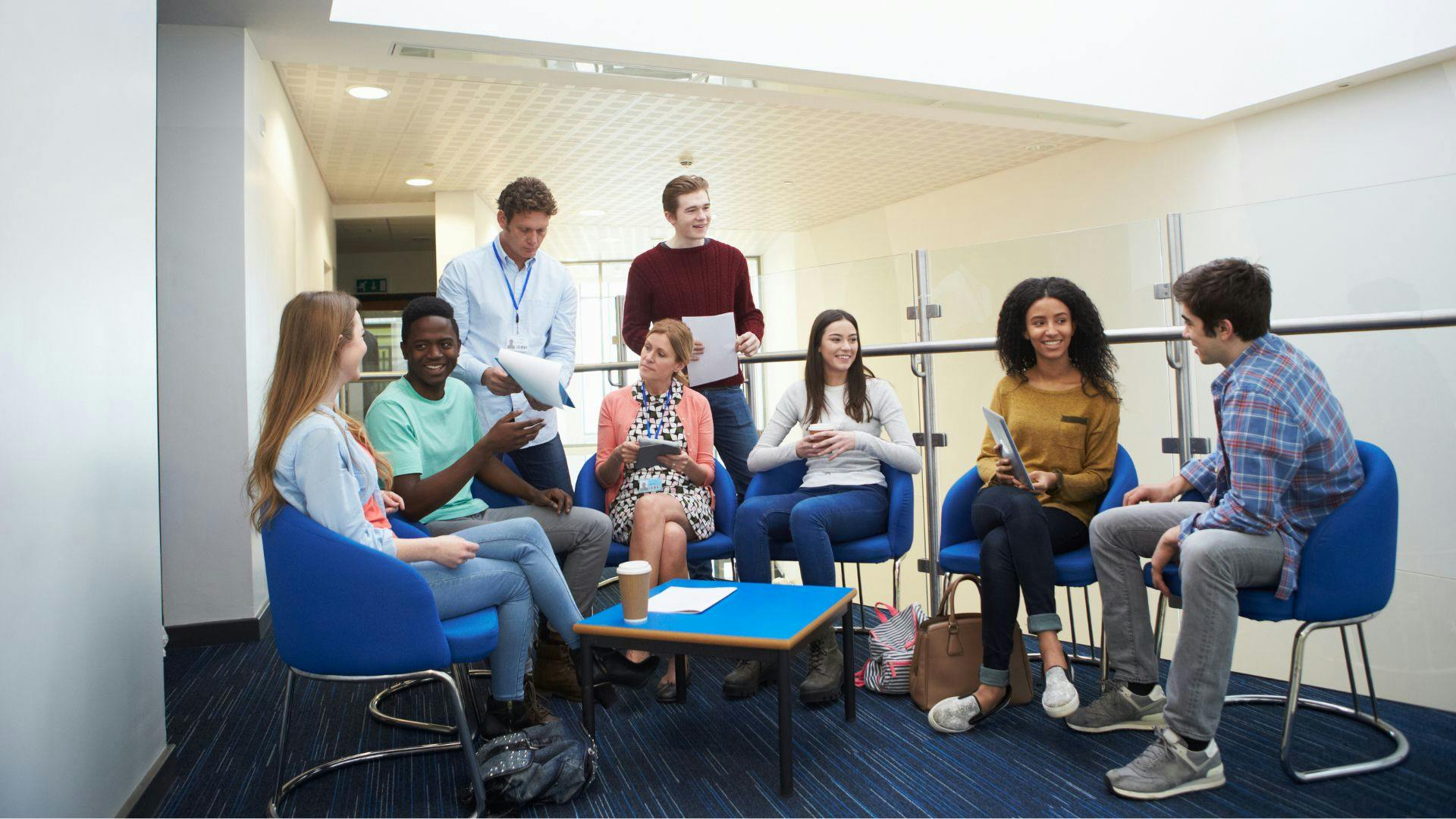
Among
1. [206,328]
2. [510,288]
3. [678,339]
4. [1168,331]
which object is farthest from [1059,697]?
[206,328]

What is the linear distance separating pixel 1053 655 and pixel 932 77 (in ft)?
14.3

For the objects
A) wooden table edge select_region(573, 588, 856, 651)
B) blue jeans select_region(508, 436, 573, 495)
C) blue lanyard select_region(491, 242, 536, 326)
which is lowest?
wooden table edge select_region(573, 588, 856, 651)

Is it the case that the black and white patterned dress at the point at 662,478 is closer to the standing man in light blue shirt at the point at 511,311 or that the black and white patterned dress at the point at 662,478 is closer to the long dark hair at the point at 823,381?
the standing man in light blue shirt at the point at 511,311

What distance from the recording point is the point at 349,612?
7.14 ft

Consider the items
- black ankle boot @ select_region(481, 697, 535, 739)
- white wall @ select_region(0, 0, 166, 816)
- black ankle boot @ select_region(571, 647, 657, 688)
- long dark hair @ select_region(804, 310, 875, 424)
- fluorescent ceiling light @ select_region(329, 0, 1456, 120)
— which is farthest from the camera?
fluorescent ceiling light @ select_region(329, 0, 1456, 120)

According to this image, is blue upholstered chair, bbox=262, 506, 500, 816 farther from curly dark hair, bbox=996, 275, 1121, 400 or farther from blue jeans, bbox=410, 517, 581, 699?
curly dark hair, bbox=996, 275, 1121, 400

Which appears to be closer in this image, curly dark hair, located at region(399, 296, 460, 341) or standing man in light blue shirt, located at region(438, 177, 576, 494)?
curly dark hair, located at region(399, 296, 460, 341)

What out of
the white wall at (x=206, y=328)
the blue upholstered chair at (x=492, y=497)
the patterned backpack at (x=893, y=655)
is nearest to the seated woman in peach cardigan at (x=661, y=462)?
the blue upholstered chair at (x=492, y=497)

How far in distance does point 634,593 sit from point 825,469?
46.9 inches

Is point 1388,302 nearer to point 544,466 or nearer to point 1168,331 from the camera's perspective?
point 1168,331

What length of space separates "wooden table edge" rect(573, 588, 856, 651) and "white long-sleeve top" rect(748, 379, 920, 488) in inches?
35.4

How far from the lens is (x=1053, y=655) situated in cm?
276

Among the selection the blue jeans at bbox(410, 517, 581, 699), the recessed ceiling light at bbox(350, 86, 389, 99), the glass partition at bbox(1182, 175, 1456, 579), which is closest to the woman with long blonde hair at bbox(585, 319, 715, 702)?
the blue jeans at bbox(410, 517, 581, 699)

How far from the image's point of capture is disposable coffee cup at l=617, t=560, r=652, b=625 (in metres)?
2.51
